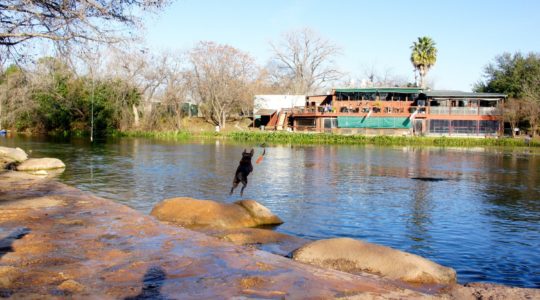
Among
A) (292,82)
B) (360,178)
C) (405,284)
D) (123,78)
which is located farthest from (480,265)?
(292,82)

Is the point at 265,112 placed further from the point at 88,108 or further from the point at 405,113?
the point at 88,108

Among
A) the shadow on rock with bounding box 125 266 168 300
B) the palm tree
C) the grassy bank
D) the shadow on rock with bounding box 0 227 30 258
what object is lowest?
the shadow on rock with bounding box 125 266 168 300

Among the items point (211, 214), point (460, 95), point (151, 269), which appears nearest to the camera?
point (151, 269)

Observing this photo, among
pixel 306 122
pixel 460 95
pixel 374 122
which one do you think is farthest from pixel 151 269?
pixel 306 122

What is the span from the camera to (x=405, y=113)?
2815 inches

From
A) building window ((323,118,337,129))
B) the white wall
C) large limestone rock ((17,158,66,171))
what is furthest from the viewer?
the white wall

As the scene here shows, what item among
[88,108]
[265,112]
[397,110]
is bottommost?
[397,110]

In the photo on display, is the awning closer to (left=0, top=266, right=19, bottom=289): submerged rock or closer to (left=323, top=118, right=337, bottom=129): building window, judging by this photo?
(left=323, top=118, right=337, bottom=129): building window

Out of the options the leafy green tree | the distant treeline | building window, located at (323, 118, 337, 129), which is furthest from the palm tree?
the distant treeline

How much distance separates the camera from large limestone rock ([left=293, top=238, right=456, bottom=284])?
9.14 meters

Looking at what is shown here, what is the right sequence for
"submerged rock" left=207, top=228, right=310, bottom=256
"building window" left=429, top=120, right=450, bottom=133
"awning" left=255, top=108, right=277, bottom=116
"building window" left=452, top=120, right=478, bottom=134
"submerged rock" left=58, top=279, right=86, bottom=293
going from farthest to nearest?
1. "awning" left=255, top=108, right=277, bottom=116
2. "building window" left=429, top=120, right=450, bottom=133
3. "building window" left=452, top=120, right=478, bottom=134
4. "submerged rock" left=207, top=228, right=310, bottom=256
5. "submerged rock" left=58, top=279, right=86, bottom=293

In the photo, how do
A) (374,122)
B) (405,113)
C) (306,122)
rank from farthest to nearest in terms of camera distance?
1. (306,122)
2. (374,122)
3. (405,113)

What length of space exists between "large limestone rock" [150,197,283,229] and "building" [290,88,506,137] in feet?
193

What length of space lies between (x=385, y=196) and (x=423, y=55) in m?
66.7
